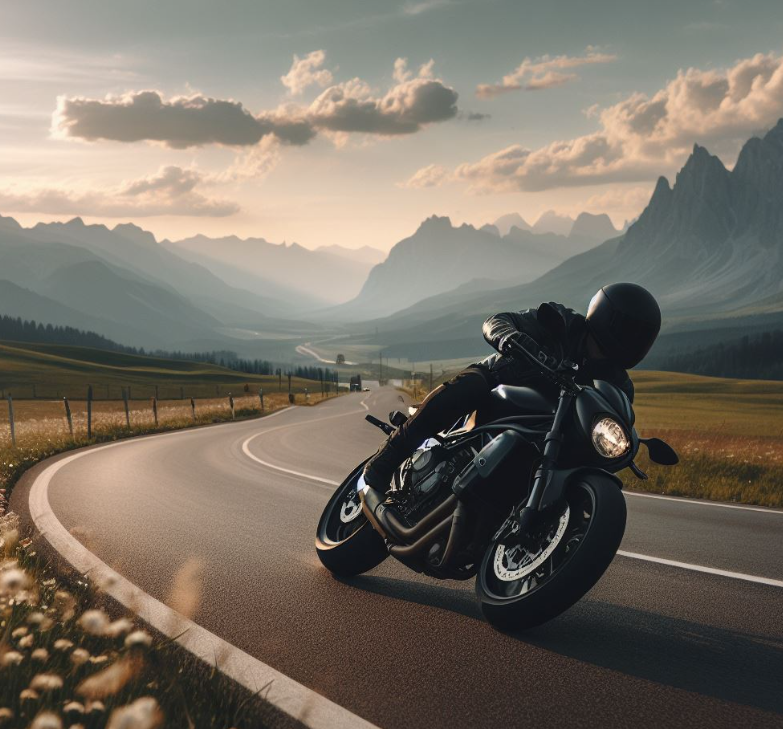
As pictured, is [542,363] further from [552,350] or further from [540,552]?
[540,552]

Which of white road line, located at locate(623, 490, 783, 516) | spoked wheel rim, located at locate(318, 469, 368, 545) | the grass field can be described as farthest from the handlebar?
the grass field

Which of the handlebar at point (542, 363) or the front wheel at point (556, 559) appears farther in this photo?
the handlebar at point (542, 363)

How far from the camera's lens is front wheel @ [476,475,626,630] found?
153 inches

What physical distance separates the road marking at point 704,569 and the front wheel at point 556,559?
226 centimetres

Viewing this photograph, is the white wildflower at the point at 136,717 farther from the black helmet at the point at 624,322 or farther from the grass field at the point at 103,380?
the grass field at the point at 103,380

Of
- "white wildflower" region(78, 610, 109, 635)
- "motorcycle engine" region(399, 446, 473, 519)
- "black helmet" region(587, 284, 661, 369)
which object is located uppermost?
"black helmet" region(587, 284, 661, 369)

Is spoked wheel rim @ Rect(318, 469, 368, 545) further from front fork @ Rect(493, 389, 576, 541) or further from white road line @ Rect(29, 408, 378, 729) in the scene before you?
front fork @ Rect(493, 389, 576, 541)

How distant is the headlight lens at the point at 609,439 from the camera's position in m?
4.03

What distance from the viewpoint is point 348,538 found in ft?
19.2

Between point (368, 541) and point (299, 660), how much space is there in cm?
163

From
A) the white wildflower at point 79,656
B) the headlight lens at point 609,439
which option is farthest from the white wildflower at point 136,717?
the headlight lens at point 609,439

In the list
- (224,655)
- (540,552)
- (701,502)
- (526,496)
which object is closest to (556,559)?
(540,552)

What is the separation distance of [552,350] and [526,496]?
0.91 meters

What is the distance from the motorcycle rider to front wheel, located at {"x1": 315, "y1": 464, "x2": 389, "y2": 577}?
3.46ft
